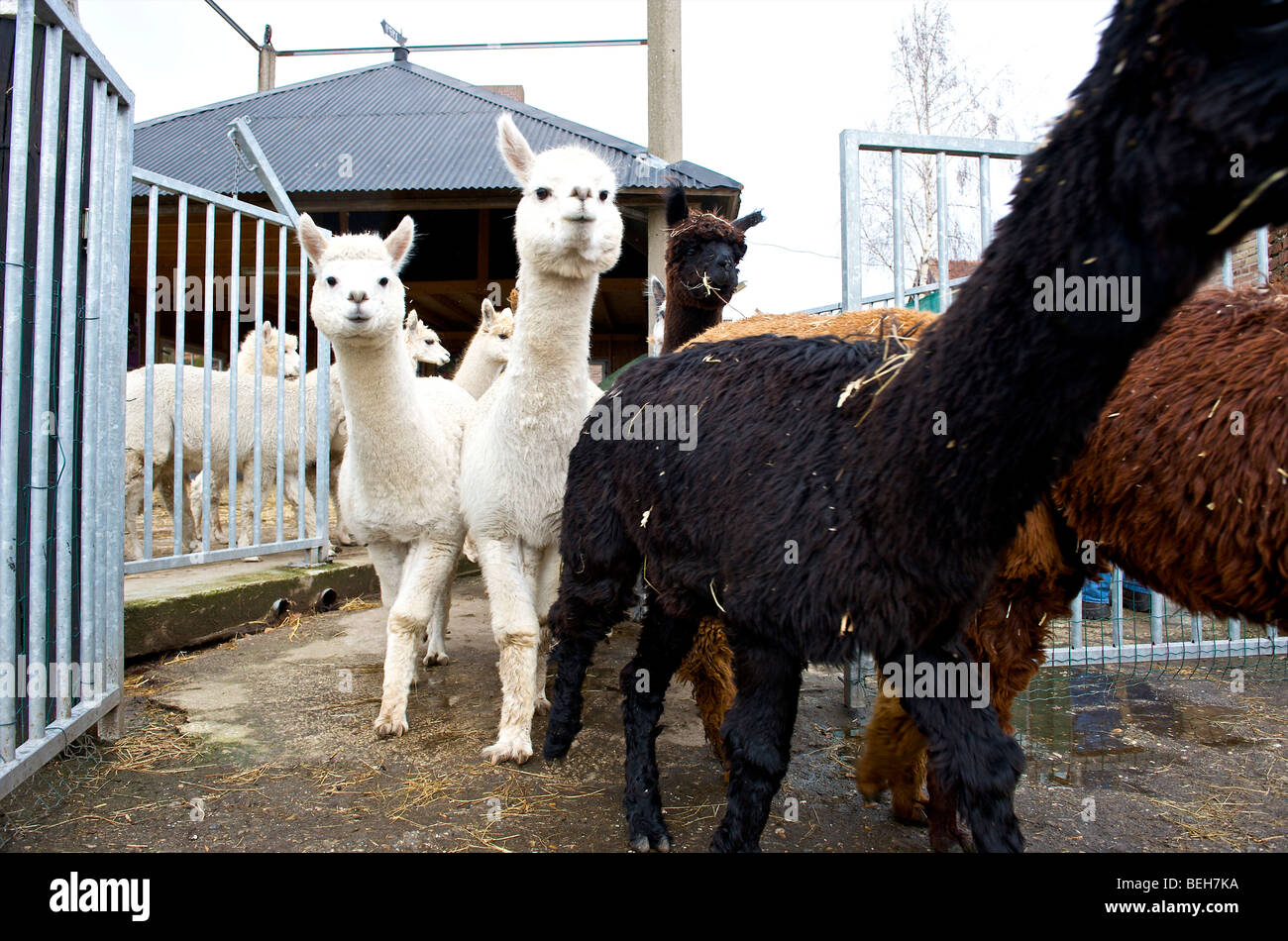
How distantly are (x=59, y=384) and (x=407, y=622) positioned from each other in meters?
1.64

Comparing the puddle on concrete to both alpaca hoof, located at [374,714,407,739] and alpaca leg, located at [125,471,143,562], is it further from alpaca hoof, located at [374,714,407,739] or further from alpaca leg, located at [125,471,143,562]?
alpaca leg, located at [125,471,143,562]

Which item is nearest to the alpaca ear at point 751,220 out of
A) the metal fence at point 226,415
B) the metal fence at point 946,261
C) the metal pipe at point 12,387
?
the metal fence at point 946,261

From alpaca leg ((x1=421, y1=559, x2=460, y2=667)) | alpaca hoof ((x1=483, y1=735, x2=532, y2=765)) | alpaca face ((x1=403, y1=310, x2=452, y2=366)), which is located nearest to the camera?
alpaca hoof ((x1=483, y1=735, x2=532, y2=765))

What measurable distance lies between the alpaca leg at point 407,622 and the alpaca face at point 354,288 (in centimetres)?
105

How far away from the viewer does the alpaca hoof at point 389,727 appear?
11.4ft

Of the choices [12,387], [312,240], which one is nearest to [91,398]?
[12,387]

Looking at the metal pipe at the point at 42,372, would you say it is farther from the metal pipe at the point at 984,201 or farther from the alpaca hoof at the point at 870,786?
the metal pipe at the point at 984,201

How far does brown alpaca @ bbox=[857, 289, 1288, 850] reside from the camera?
2.13 m

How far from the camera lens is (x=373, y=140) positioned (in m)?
10.0

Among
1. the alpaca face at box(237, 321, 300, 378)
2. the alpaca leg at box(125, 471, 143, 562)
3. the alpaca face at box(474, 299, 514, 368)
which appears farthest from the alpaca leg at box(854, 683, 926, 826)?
the alpaca face at box(237, 321, 300, 378)

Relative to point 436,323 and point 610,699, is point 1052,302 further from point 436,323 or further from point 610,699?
point 436,323

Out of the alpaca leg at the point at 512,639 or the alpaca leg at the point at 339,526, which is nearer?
the alpaca leg at the point at 512,639

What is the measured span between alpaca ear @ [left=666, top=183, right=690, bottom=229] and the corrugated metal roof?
2.11 meters

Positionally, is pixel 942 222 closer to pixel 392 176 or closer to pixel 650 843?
pixel 650 843
